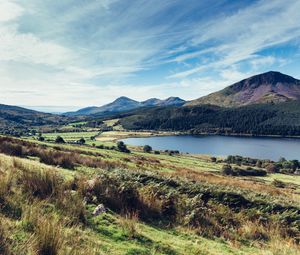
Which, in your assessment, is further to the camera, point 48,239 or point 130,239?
point 130,239

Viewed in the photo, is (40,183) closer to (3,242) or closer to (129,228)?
(129,228)

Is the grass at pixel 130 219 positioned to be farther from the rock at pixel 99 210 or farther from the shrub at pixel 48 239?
the rock at pixel 99 210

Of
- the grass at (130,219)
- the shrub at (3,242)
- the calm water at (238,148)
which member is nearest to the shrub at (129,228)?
the grass at (130,219)

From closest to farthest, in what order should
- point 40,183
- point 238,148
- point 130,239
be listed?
point 130,239 < point 40,183 < point 238,148

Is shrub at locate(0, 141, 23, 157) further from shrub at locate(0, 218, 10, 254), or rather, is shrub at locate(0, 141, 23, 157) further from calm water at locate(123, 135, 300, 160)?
calm water at locate(123, 135, 300, 160)

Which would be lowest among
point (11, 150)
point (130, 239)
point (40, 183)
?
point (130, 239)

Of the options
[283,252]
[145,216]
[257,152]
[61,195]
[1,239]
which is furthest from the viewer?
[257,152]

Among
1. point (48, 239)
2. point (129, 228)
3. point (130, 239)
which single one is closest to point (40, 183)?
point (129, 228)

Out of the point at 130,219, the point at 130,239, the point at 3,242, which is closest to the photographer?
the point at 3,242

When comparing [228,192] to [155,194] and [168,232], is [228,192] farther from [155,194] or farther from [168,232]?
[168,232]

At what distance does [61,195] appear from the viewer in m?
6.53

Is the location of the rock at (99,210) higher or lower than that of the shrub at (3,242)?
lower

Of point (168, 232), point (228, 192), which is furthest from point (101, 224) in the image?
point (228, 192)

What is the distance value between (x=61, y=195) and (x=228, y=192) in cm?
715
